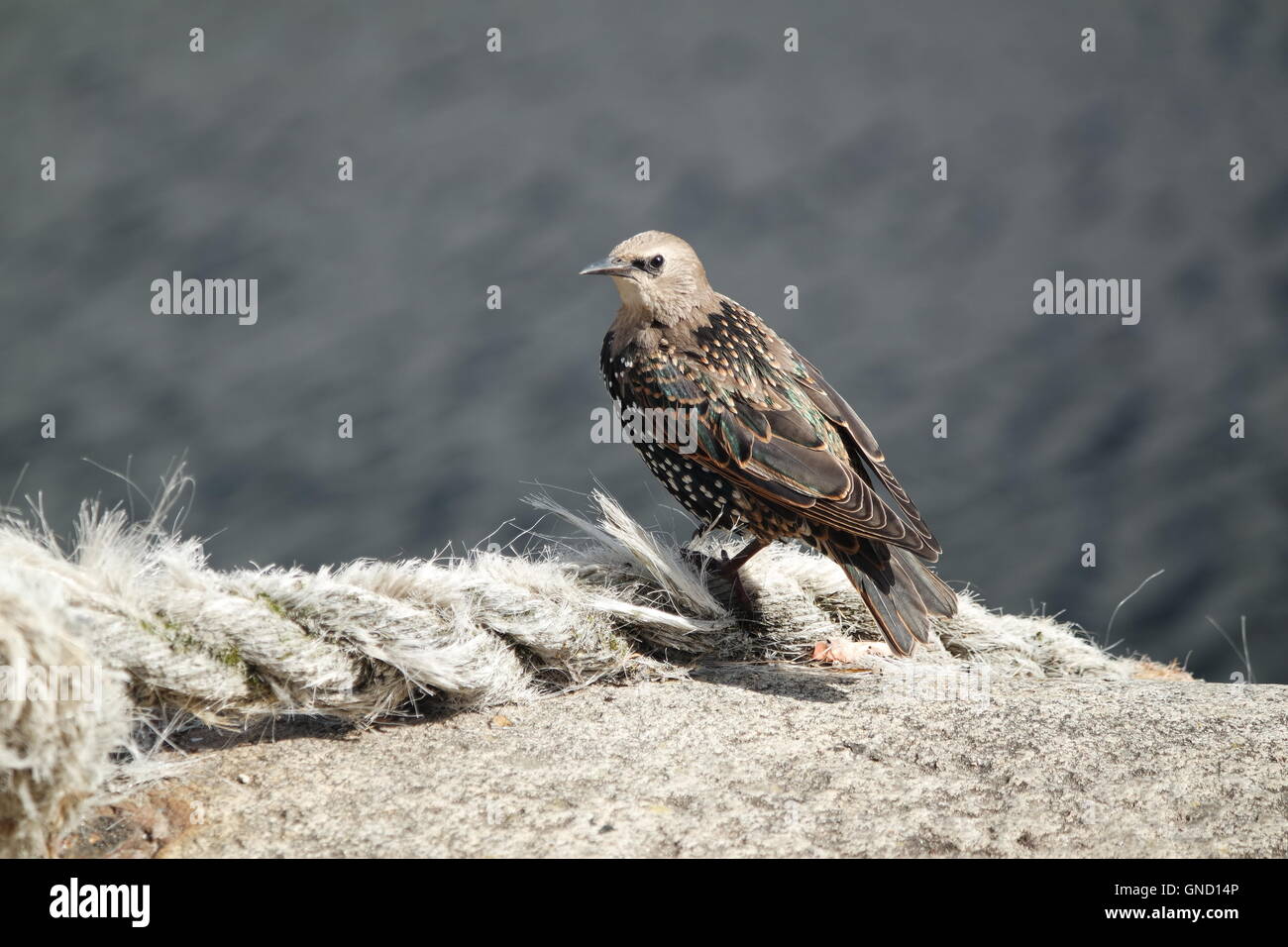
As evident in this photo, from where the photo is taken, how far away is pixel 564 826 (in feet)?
4.60

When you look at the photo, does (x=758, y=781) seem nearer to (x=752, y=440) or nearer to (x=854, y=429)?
(x=752, y=440)

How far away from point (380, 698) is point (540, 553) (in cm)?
52

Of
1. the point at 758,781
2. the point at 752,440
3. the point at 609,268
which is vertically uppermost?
the point at 609,268

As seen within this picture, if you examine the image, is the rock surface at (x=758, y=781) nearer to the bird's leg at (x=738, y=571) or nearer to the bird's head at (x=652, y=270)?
the bird's leg at (x=738, y=571)

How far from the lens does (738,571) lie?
7.43 ft

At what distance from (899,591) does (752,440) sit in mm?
422

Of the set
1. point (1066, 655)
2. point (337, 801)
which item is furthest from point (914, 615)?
point (337, 801)

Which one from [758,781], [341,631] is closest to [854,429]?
[758,781]

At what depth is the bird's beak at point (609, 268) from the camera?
2486 millimetres

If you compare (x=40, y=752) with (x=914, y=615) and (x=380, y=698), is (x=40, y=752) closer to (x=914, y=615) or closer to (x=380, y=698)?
(x=380, y=698)

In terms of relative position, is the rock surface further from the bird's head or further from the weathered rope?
the bird's head

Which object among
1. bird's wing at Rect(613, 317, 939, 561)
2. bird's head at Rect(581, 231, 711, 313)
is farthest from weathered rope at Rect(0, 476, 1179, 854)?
bird's head at Rect(581, 231, 711, 313)

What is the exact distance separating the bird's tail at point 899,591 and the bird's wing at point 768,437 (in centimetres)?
7

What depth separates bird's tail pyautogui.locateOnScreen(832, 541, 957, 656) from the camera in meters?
2.14
